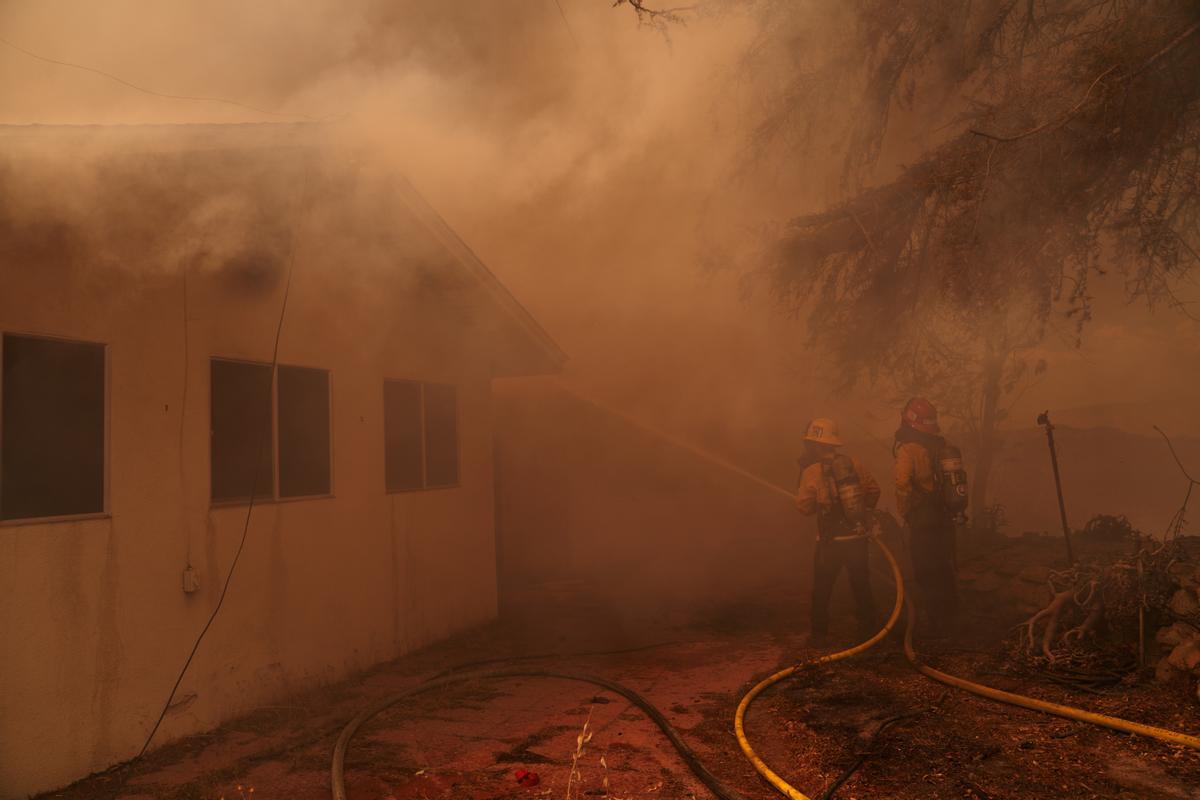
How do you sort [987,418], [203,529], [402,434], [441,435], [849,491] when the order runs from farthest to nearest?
[987,418] → [441,435] → [402,434] → [849,491] → [203,529]

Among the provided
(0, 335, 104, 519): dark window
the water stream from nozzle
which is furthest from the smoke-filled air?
the water stream from nozzle

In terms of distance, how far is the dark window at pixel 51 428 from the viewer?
424cm

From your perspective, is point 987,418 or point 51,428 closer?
point 51,428

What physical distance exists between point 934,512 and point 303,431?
5184mm

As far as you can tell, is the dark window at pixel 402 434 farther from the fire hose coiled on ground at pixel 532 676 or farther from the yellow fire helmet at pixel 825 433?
the yellow fire helmet at pixel 825 433

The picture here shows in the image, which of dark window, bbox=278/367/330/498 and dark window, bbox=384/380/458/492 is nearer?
dark window, bbox=278/367/330/498

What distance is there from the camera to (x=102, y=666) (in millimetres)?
4512

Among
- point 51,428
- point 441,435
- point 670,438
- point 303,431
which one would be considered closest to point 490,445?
point 441,435

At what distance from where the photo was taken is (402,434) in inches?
303

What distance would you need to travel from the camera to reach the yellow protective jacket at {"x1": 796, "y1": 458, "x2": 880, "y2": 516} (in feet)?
21.9

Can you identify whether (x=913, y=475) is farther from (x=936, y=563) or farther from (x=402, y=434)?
(x=402, y=434)

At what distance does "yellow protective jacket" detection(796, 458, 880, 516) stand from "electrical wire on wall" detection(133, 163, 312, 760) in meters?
4.39

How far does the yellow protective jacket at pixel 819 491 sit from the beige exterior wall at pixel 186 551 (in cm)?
367

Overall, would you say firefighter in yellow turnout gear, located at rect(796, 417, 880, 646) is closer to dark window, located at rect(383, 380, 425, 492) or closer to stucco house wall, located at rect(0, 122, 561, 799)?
stucco house wall, located at rect(0, 122, 561, 799)
